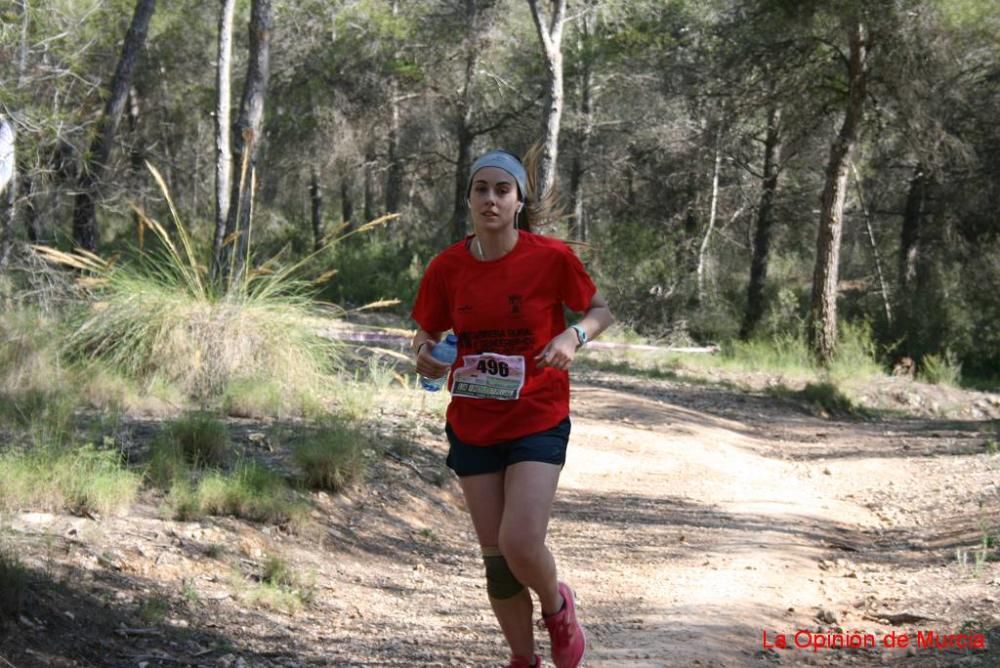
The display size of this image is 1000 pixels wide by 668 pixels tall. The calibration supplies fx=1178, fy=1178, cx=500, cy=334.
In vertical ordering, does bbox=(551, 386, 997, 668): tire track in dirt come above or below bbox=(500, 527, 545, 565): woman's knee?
below

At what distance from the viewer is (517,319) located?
430cm

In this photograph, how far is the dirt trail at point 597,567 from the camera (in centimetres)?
513

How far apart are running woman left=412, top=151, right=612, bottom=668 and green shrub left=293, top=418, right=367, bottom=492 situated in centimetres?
352

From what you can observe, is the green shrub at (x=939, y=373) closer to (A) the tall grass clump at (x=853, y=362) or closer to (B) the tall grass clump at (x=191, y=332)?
(A) the tall grass clump at (x=853, y=362)

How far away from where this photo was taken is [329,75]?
31797 millimetres

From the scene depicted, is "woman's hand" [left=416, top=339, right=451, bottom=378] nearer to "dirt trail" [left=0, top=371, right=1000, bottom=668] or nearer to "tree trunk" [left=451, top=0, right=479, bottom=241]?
"dirt trail" [left=0, top=371, right=1000, bottom=668]

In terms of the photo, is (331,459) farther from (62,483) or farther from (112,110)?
(112,110)

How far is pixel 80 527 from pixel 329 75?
89.3 feet

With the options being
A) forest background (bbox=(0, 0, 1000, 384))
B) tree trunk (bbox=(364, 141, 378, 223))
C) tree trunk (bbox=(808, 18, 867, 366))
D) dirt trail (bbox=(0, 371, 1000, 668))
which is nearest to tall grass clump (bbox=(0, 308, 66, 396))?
dirt trail (bbox=(0, 371, 1000, 668))

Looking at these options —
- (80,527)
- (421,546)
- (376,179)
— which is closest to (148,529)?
Result: (80,527)

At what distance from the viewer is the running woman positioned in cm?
421

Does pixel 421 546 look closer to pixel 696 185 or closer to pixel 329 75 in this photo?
pixel 696 185

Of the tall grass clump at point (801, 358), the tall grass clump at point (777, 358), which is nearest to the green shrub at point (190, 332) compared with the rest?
the tall grass clump at point (801, 358)

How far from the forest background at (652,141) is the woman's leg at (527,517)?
10.7m
